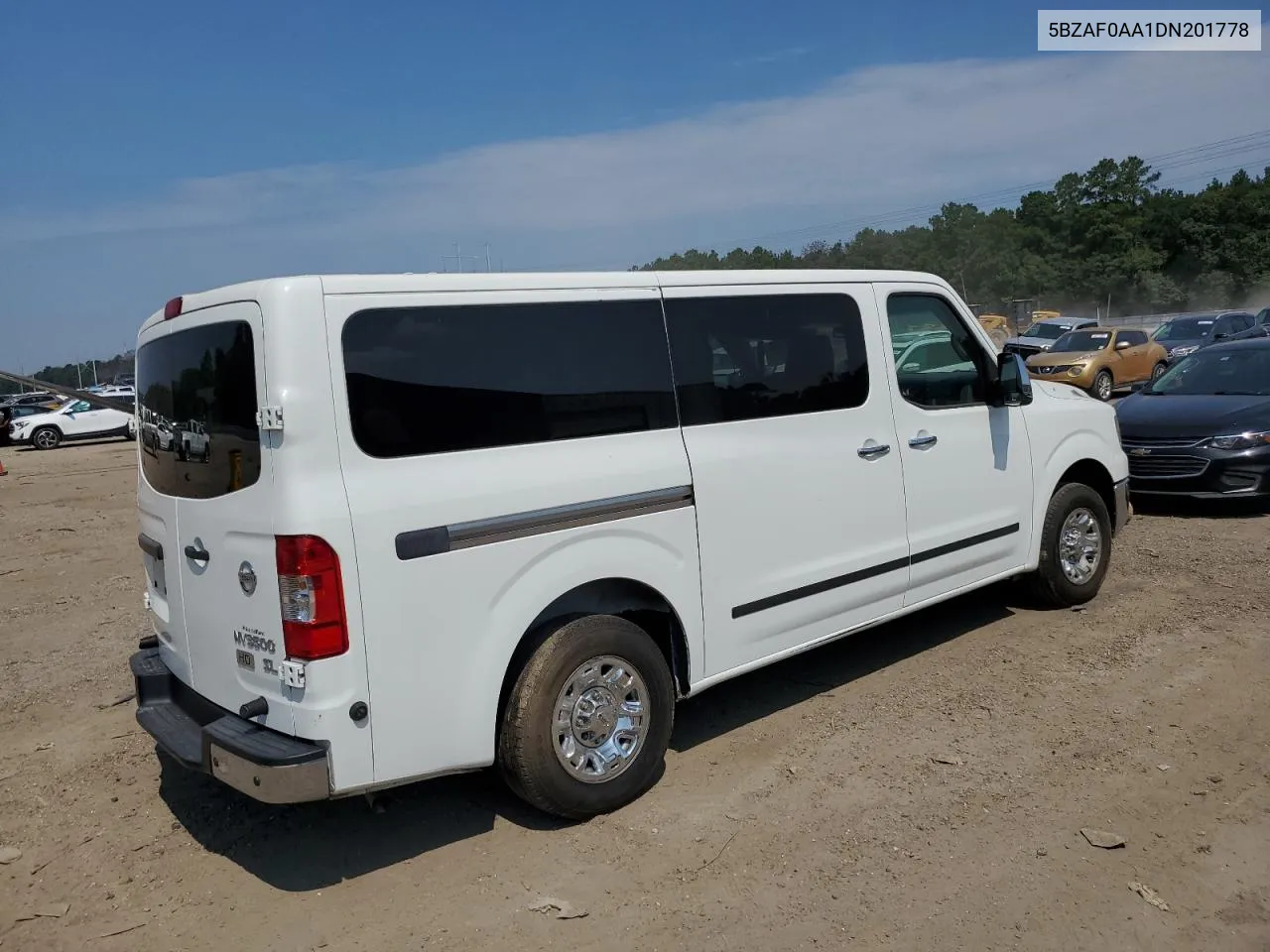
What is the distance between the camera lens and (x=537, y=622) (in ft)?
12.8

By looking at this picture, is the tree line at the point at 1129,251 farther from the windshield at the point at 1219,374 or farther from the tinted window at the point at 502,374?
the tinted window at the point at 502,374

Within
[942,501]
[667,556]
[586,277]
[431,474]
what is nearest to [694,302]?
[586,277]

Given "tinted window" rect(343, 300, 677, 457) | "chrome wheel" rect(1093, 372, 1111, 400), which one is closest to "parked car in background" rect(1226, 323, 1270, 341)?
"chrome wheel" rect(1093, 372, 1111, 400)

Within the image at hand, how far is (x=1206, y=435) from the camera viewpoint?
9039 mm

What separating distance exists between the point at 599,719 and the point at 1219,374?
908 centimetres

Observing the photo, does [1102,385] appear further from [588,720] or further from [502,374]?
[502,374]

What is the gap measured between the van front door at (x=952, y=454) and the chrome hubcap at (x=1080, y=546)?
473 millimetres

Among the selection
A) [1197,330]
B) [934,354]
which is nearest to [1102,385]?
[1197,330]

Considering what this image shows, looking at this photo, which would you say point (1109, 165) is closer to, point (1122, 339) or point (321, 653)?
point (1122, 339)

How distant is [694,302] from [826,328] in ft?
2.74

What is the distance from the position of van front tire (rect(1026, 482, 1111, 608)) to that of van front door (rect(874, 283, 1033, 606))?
0.88 feet

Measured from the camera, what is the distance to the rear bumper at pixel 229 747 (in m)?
3.31

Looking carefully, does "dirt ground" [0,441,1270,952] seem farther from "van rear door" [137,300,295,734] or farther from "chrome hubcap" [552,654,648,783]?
"van rear door" [137,300,295,734]

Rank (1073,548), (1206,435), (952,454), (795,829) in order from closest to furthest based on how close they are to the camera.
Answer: (795,829) < (952,454) < (1073,548) < (1206,435)
